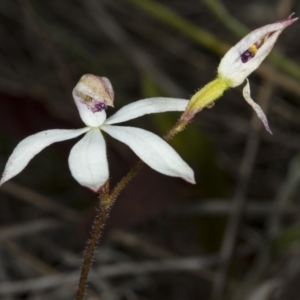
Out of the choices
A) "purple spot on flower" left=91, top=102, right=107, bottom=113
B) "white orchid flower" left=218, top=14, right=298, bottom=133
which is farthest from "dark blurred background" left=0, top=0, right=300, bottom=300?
"white orchid flower" left=218, top=14, right=298, bottom=133

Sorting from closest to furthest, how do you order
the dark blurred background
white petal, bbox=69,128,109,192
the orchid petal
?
1. white petal, bbox=69,128,109,192
2. the orchid petal
3. the dark blurred background

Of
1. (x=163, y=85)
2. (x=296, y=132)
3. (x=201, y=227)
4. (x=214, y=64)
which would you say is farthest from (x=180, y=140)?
(x=214, y=64)

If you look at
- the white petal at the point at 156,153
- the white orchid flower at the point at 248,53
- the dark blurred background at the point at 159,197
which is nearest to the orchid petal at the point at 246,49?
the white orchid flower at the point at 248,53

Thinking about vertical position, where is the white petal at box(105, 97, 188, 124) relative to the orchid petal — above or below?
below

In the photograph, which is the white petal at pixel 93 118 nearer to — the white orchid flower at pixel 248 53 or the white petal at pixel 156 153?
the white petal at pixel 156 153

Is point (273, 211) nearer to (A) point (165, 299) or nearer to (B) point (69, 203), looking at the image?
(A) point (165, 299)

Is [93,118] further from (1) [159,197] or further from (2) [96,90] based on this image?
(1) [159,197]

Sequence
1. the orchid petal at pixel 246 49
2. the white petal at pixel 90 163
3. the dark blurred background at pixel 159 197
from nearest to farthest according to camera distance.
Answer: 1. the white petal at pixel 90 163
2. the orchid petal at pixel 246 49
3. the dark blurred background at pixel 159 197

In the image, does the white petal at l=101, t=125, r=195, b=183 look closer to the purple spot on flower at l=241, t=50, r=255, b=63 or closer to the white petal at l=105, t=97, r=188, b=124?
the white petal at l=105, t=97, r=188, b=124
